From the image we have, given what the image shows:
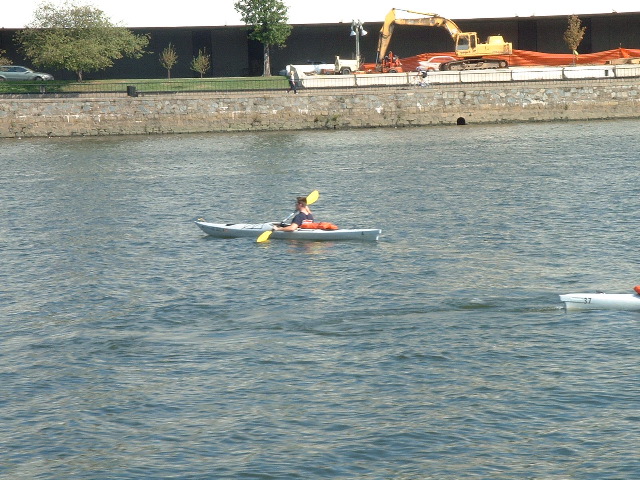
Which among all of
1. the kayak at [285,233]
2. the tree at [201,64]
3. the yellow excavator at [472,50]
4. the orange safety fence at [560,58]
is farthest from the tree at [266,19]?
the kayak at [285,233]

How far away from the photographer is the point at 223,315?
18969 mm

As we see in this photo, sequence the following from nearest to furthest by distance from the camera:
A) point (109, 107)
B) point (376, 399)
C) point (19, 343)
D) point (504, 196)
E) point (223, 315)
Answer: point (376, 399)
point (19, 343)
point (223, 315)
point (504, 196)
point (109, 107)

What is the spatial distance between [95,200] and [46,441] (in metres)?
20.5

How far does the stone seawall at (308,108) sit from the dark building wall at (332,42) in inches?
690

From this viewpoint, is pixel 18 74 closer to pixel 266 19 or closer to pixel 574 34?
pixel 266 19

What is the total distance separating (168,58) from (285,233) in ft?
132

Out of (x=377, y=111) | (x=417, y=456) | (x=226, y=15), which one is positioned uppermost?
(x=226, y=15)

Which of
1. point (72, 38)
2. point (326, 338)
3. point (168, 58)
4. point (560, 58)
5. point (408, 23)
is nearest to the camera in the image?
point (326, 338)

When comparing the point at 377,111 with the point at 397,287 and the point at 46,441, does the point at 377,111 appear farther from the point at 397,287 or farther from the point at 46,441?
the point at 46,441

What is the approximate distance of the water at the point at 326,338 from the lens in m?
13.3

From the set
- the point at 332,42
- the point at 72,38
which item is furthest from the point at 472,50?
the point at 72,38

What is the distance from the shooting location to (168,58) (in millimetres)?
63125

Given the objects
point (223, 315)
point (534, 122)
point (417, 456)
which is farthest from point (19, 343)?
point (534, 122)

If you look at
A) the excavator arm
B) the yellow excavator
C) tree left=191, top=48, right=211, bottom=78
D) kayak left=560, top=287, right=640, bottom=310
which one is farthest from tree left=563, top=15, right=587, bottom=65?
kayak left=560, top=287, right=640, bottom=310
